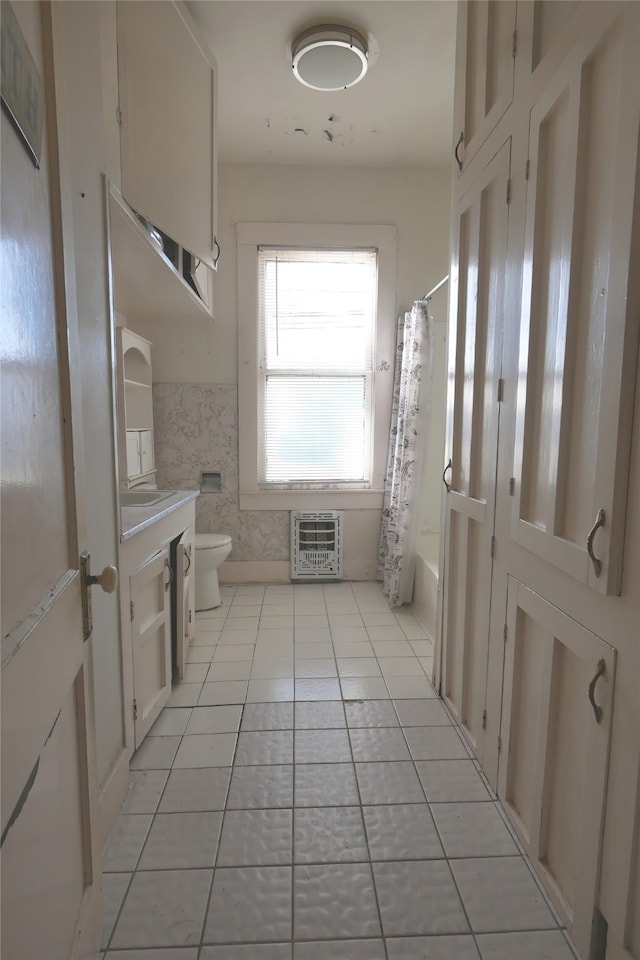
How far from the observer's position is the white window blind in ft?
11.3

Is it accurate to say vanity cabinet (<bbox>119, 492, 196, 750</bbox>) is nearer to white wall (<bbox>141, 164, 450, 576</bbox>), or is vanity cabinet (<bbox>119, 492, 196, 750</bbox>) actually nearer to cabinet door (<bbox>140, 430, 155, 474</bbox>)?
cabinet door (<bbox>140, 430, 155, 474</bbox>)

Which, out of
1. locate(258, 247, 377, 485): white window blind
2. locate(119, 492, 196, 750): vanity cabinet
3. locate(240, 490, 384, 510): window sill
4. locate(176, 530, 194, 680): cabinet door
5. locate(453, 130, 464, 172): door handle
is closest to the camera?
locate(119, 492, 196, 750): vanity cabinet

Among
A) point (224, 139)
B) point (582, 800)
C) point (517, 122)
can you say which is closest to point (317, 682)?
point (582, 800)

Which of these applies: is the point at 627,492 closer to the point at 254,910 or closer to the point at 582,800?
the point at 582,800

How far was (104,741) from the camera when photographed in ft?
4.50

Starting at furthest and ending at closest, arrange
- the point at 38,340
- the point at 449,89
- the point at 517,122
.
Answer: the point at 449,89 < the point at 517,122 < the point at 38,340

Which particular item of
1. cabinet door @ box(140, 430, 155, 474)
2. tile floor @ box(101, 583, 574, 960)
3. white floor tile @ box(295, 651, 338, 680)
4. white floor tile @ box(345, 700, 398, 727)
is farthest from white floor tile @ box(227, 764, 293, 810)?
cabinet door @ box(140, 430, 155, 474)

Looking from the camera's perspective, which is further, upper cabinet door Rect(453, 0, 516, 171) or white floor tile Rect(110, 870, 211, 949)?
upper cabinet door Rect(453, 0, 516, 171)

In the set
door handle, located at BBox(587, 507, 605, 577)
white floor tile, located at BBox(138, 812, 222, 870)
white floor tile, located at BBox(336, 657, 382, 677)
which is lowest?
white floor tile, located at BBox(138, 812, 222, 870)

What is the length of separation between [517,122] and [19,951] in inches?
78.6

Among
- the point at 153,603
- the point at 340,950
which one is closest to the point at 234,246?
the point at 153,603

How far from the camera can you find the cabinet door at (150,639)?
1641 millimetres

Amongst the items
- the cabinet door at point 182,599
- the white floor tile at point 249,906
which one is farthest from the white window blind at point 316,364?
the white floor tile at point 249,906

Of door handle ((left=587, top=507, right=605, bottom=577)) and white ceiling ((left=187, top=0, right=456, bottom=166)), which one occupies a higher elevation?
white ceiling ((left=187, top=0, right=456, bottom=166))
